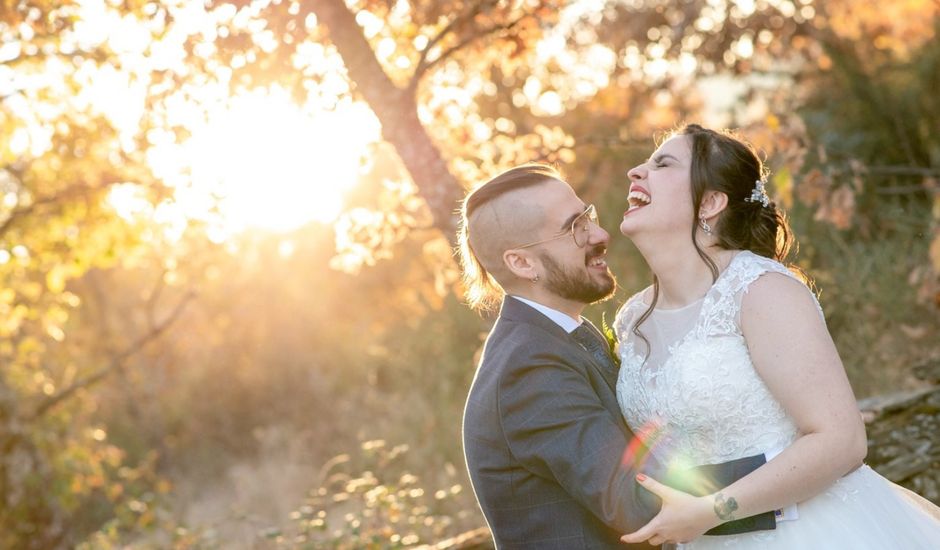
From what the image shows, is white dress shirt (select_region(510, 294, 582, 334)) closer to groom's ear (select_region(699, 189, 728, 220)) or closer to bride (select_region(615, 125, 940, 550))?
bride (select_region(615, 125, 940, 550))

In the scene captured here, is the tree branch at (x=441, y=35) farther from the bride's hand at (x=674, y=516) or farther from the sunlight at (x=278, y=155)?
the bride's hand at (x=674, y=516)

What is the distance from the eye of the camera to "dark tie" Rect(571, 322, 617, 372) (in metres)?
3.36

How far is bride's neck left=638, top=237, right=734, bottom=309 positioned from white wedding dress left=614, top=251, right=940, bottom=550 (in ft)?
0.23

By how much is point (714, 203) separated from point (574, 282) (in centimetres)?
53

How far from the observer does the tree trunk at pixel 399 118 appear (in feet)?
15.9

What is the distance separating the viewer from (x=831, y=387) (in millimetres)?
2873

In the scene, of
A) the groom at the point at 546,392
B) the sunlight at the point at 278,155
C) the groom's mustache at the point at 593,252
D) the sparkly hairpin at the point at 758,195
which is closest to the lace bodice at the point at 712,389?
the groom at the point at 546,392

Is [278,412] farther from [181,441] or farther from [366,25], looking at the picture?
[366,25]

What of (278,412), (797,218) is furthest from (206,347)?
(797,218)

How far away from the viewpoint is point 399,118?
4.91 meters

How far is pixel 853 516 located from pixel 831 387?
0.46 meters

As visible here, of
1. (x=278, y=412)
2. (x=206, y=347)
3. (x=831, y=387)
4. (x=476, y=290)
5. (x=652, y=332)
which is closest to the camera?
(x=831, y=387)

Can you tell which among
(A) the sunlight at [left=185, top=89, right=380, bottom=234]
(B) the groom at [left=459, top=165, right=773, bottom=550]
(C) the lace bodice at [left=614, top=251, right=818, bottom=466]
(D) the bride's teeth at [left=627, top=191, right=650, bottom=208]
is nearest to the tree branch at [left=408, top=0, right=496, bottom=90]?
(A) the sunlight at [left=185, top=89, right=380, bottom=234]

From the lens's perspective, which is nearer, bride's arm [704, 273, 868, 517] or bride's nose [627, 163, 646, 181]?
bride's arm [704, 273, 868, 517]
